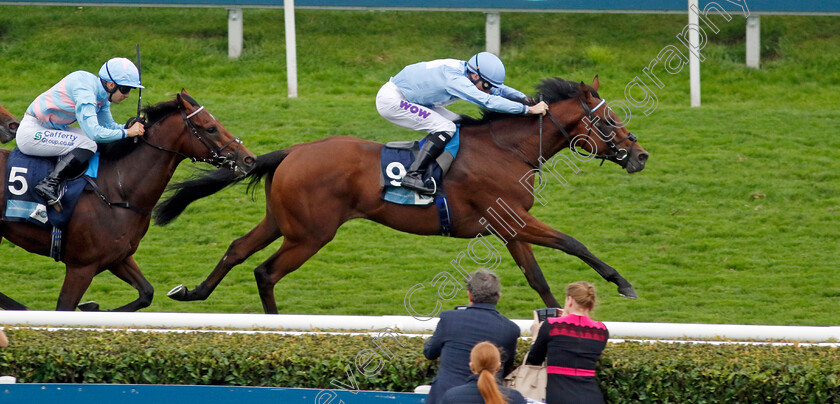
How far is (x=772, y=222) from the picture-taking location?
9672 millimetres

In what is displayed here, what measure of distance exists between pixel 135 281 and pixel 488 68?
9.19 ft

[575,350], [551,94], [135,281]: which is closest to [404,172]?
[551,94]

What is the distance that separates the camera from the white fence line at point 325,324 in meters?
5.48

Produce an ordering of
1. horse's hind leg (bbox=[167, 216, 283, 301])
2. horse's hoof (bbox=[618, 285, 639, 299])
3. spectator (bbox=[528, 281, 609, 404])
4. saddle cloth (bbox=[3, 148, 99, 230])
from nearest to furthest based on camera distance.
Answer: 1. spectator (bbox=[528, 281, 609, 404])
2. horse's hoof (bbox=[618, 285, 639, 299])
3. saddle cloth (bbox=[3, 148, 99, 230])
4. horse's hind leg (bbox=[167, 216, 283, 301])

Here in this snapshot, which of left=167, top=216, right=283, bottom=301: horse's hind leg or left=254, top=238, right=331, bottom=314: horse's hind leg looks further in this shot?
left=167, top=216, right=283, bottom=301: horse's hind leg

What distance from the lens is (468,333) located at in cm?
436

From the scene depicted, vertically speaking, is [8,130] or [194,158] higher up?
[8,130]

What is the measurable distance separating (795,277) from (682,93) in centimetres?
526

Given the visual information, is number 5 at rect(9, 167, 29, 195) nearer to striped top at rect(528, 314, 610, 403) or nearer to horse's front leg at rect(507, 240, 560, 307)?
horse's front leg at rect(507, 240, 560, 307)

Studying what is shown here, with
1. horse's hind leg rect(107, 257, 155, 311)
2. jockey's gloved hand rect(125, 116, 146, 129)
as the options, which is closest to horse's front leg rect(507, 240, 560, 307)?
horse's hind leg rect(107, 257, 155, 311)

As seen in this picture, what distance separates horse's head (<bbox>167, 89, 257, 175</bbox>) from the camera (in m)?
6.64

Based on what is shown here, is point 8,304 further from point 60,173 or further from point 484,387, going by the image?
point 484,387

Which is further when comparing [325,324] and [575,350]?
[325,324]

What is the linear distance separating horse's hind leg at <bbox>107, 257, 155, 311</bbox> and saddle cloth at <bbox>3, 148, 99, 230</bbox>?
2.00ft
